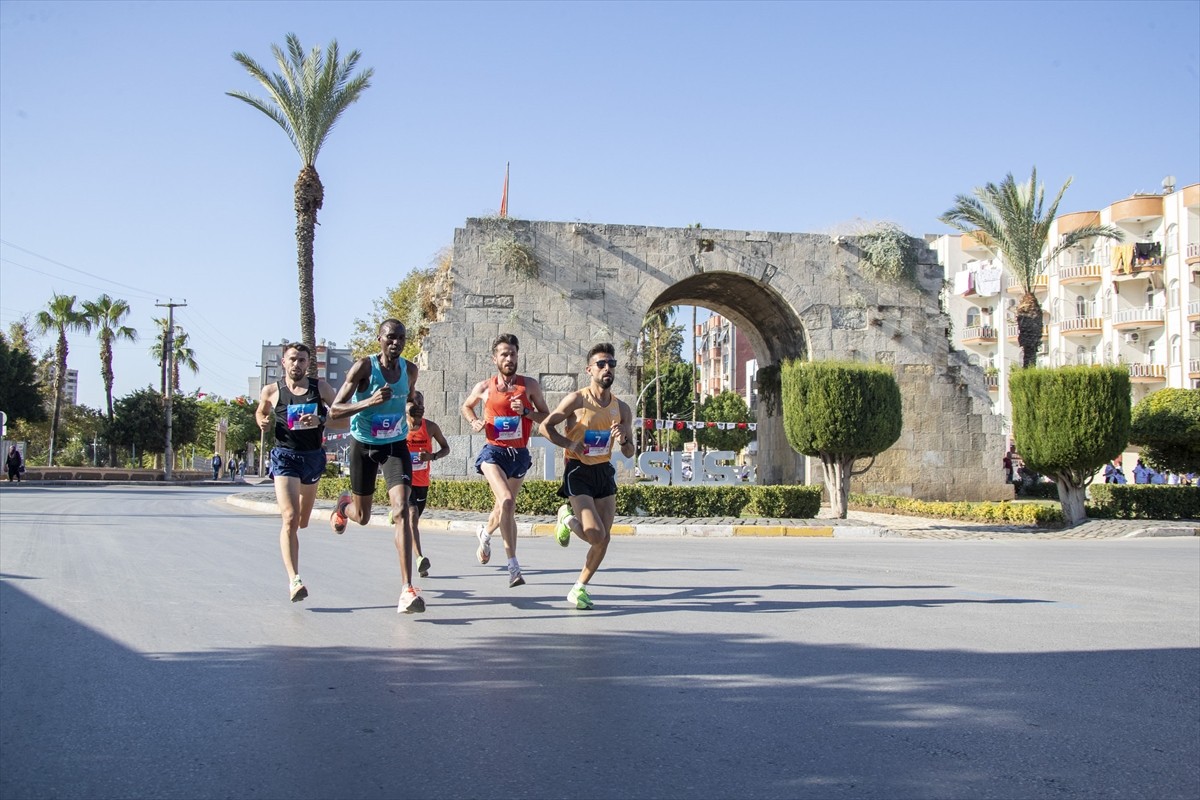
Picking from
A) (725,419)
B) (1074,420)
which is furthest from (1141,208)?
(1074,420)

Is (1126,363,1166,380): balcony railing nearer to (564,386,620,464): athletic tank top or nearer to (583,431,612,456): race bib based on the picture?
(564,386,620,464): athletic tank top

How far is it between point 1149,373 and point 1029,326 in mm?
32680

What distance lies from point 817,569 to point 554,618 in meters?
4.44

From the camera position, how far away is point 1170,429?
21609 mm

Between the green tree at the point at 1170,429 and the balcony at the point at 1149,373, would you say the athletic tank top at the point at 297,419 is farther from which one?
the balcony at the point at 1149,373

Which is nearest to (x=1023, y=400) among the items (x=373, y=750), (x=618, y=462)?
(x=618, y=462)

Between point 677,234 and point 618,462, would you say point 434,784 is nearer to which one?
point 618,462

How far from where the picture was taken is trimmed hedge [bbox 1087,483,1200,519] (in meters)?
20.7

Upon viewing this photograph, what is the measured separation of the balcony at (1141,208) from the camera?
53.6 metres

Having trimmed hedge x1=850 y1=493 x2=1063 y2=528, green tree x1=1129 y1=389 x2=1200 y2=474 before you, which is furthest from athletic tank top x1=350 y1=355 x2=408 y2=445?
green tree x1=1129 y1=389 x2=1200 y2=474

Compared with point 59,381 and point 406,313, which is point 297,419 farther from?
point 59,381

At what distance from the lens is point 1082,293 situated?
59.8 metres

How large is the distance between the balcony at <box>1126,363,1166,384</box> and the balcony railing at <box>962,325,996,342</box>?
11.9m

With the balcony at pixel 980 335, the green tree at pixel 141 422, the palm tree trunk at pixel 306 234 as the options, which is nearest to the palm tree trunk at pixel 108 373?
the green tree at pixel 141 422
